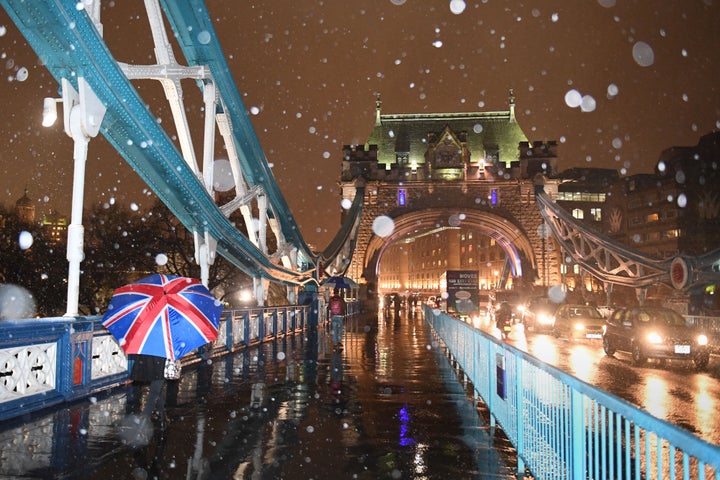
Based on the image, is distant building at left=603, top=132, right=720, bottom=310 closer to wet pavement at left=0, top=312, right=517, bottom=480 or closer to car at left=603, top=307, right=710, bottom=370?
car at left=603, top=307, right=710, bottom=370

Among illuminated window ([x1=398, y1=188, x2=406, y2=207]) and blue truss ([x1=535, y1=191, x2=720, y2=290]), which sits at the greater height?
illuminated window ([x1=398, y1=188, x2=406, y2=207])

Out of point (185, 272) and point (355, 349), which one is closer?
point (355, 349)

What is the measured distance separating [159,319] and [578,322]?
18.2 metres

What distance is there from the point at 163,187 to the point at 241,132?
6248 mm

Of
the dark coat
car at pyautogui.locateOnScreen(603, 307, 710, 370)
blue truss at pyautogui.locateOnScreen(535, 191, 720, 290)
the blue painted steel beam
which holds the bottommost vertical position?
car at pyautogui.locateOnScreen(603, 307, 710, 370)

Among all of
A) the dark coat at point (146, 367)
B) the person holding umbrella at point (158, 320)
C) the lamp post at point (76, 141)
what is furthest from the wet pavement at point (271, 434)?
the lamp post at point (76, 141)

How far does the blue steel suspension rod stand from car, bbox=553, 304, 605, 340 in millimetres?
12432

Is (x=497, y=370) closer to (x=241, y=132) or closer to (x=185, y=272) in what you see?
(x=241, y=132)

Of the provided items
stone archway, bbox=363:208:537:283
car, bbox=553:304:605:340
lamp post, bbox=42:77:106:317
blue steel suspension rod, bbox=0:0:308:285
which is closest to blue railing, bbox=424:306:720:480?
lamp post, bbox=42:77:106:317

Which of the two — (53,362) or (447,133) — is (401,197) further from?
(53,362)

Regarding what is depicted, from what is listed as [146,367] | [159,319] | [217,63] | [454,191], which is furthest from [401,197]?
[159,319]

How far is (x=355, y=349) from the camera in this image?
17.8 meters

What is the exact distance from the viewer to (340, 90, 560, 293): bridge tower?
5350 centimetres

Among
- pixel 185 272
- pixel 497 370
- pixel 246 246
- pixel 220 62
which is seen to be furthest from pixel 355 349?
pixel 185 272
